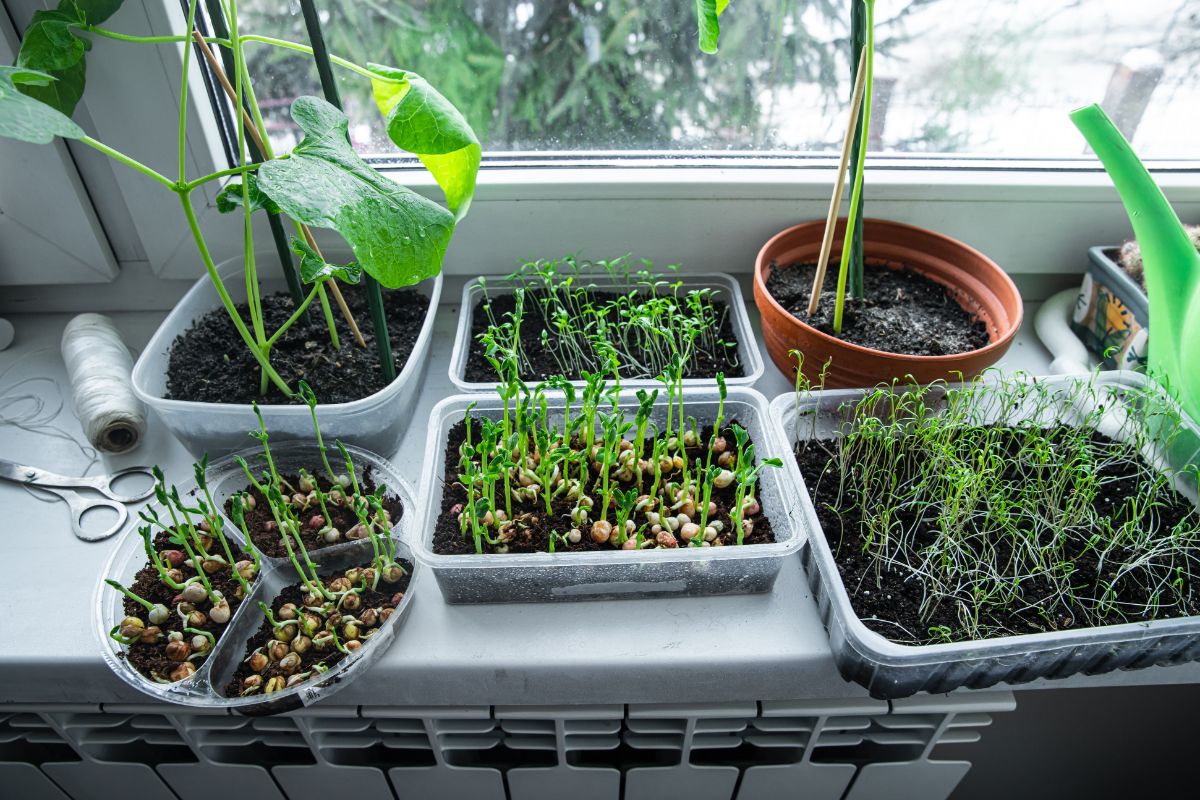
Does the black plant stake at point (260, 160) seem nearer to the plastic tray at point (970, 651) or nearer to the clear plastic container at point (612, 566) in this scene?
the clear plastic container at point (612, 566)

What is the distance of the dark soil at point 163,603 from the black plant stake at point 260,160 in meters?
0.29

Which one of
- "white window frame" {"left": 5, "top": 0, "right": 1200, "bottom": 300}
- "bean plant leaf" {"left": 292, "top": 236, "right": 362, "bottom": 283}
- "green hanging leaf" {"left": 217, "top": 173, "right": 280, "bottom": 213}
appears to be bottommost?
"white window frame" {"left": 5, "top": 0, "right": 1200, "bottom": 300}

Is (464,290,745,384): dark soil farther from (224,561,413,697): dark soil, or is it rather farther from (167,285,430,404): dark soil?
(224,561,413,697): dark soil

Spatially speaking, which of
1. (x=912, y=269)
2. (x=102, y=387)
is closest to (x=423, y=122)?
(x=102, y=387)

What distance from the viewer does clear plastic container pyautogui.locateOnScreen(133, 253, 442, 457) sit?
29.3 inches

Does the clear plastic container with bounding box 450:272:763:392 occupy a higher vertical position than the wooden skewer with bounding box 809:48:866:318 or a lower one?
lower

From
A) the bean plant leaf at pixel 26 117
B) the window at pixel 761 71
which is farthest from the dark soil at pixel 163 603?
the window at pixel 761 71

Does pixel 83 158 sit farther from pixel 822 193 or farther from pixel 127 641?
pixel 822 193

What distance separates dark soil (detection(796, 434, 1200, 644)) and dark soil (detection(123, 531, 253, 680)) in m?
0.56

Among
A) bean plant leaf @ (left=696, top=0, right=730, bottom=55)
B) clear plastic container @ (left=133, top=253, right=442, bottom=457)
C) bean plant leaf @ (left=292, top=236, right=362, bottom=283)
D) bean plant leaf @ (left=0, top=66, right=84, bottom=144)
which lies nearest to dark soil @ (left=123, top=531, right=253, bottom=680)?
clear plastic container @ (left=133, top=253, right=442, bottom=457)

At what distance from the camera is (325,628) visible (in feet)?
2.18

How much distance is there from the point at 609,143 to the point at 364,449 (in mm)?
492

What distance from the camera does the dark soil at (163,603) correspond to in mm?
632

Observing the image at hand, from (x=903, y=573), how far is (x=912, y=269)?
421mm
